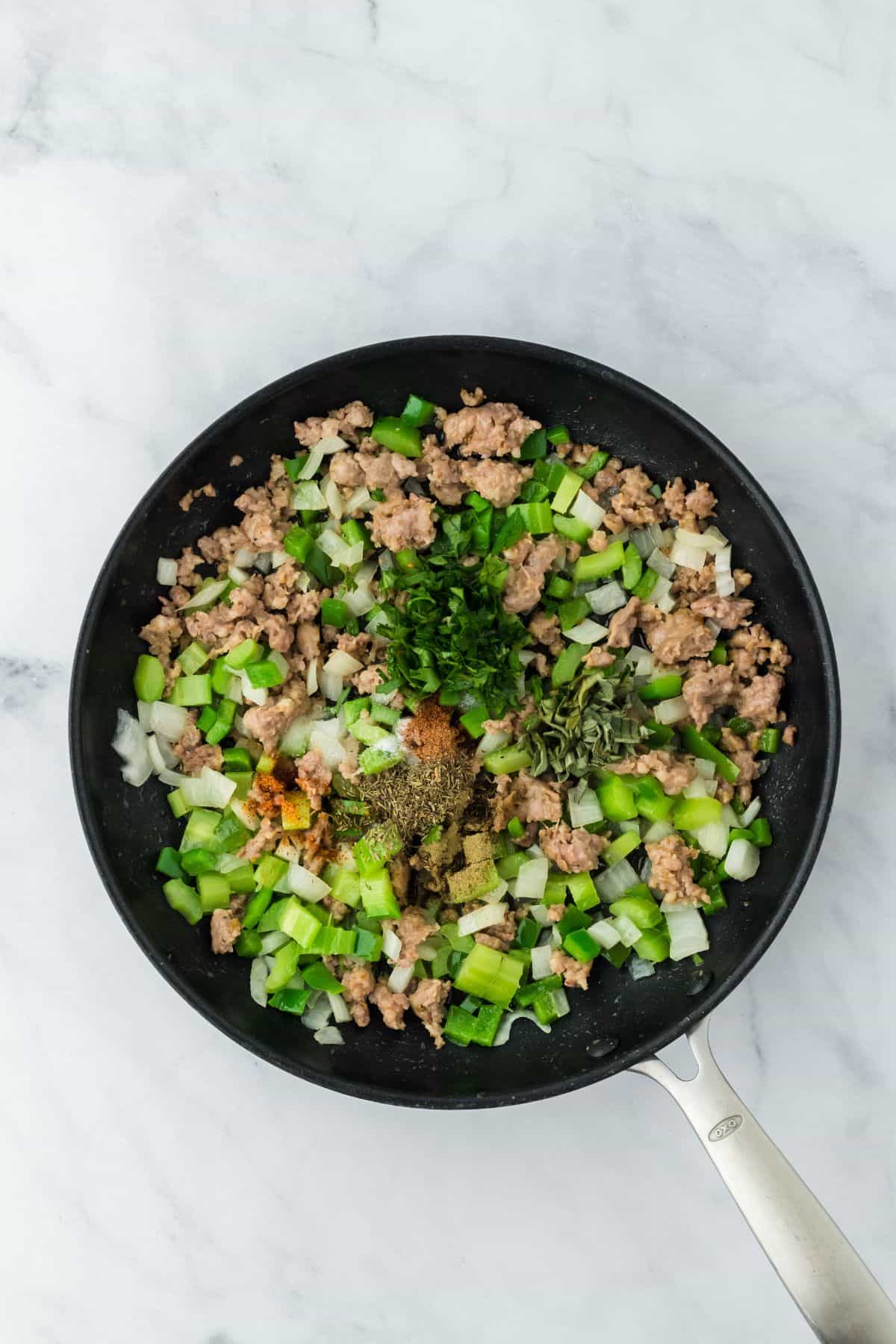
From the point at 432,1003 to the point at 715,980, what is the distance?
0.60 m

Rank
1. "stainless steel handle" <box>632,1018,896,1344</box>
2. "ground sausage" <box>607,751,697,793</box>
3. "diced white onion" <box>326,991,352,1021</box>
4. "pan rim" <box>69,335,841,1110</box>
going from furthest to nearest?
"diced white onion" <box>326,991,352,1021</box> → "ground sausage" <box>607,751,697,793</box> → "pan rim" <box>69,335,841,1110</box> → "stainless steel handle" <box>632,1018,896,1344</box>

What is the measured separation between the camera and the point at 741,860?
2.35 m

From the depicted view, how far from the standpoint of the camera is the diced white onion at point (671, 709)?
2.40m

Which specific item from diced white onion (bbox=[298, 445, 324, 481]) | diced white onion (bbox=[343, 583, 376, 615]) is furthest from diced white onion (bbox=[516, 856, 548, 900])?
diced white onion (bbox=[298, 445, 324, 481])

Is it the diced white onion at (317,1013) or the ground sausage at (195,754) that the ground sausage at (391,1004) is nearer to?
the diced white onion at (317,1013)

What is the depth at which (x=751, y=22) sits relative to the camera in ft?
8.28

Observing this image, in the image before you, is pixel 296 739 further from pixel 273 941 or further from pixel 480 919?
pixel 480 919

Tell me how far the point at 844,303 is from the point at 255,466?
1.41m

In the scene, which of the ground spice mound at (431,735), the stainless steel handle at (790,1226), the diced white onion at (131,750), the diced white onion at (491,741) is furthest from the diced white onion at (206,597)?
the stainless steel handle at (790,1226)

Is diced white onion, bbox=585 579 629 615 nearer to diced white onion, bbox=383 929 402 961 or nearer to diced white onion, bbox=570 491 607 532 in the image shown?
diced white onion, bbox=570 491 607 532

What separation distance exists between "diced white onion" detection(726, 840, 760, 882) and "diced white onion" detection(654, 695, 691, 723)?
0.30m

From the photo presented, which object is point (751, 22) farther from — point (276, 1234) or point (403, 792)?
point (276, 1234)

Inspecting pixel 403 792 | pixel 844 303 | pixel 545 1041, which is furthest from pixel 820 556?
pixel 545 1041

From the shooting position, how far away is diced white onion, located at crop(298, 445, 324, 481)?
243 cm
